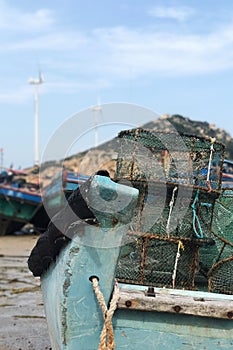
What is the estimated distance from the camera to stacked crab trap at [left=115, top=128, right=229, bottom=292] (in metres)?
4.84

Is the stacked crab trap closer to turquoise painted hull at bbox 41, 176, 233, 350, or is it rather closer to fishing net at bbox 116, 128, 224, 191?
fishing net at bbox 116, 128, 224, 191

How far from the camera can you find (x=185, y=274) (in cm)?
490

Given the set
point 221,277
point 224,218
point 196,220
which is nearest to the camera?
point 196,220

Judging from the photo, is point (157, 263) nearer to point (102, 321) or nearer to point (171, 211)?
point (171, 211)

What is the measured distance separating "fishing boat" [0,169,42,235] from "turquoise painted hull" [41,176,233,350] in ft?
54.3

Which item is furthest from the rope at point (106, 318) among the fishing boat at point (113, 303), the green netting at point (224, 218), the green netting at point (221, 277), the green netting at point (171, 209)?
the green netting at point (224, 218)

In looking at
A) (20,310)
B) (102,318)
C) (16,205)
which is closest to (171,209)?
(102,318)

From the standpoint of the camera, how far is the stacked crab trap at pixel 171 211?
15.9 feet

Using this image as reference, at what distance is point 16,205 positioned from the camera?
2031 cm

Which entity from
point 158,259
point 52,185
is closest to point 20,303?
point 158,259

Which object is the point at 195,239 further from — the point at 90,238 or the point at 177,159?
the point at 90,238

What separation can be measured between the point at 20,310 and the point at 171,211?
381cm

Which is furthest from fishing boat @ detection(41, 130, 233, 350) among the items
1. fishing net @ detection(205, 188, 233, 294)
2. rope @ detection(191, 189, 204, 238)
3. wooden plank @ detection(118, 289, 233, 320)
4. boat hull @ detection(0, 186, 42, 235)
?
boat hull @ detection(0, 186, 42, 235)

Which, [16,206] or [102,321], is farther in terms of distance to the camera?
[16,206]
